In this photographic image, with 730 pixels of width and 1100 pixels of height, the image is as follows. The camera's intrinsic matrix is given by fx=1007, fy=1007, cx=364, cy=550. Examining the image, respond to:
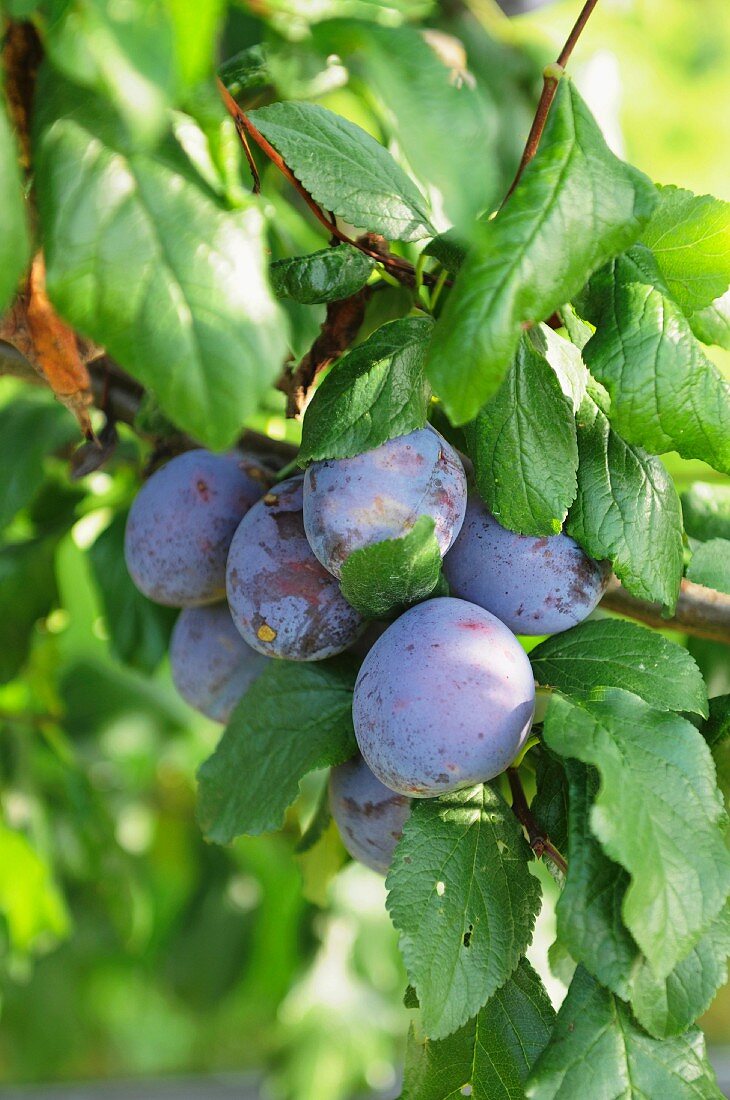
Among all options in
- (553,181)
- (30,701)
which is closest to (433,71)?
(553,181)

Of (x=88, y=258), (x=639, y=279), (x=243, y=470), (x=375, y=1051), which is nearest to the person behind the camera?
(x=88, y=258)

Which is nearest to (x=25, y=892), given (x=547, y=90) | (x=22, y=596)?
(x=22, y=596)

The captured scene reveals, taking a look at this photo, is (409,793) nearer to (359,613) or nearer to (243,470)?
(359,613)

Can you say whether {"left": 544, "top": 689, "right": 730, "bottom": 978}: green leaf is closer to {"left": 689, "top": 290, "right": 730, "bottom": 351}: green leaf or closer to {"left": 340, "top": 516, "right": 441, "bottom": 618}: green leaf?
{"left": 340, "top": 516, "right": 441, "bottom": 618}: green leaf

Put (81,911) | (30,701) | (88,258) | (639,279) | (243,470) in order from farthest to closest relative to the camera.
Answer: (81,911), (30,701), (243,470), (639,279), (88,258)

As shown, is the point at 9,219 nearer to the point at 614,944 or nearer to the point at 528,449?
the point at 528,449

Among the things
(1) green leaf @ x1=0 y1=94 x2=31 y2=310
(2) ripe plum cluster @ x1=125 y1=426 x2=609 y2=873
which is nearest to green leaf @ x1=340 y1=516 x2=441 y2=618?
(2) ripe plum cluster @ x1=125 y1=426 x2=609 y2=873

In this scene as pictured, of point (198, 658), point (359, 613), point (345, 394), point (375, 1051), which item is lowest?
point (375, 1051)
